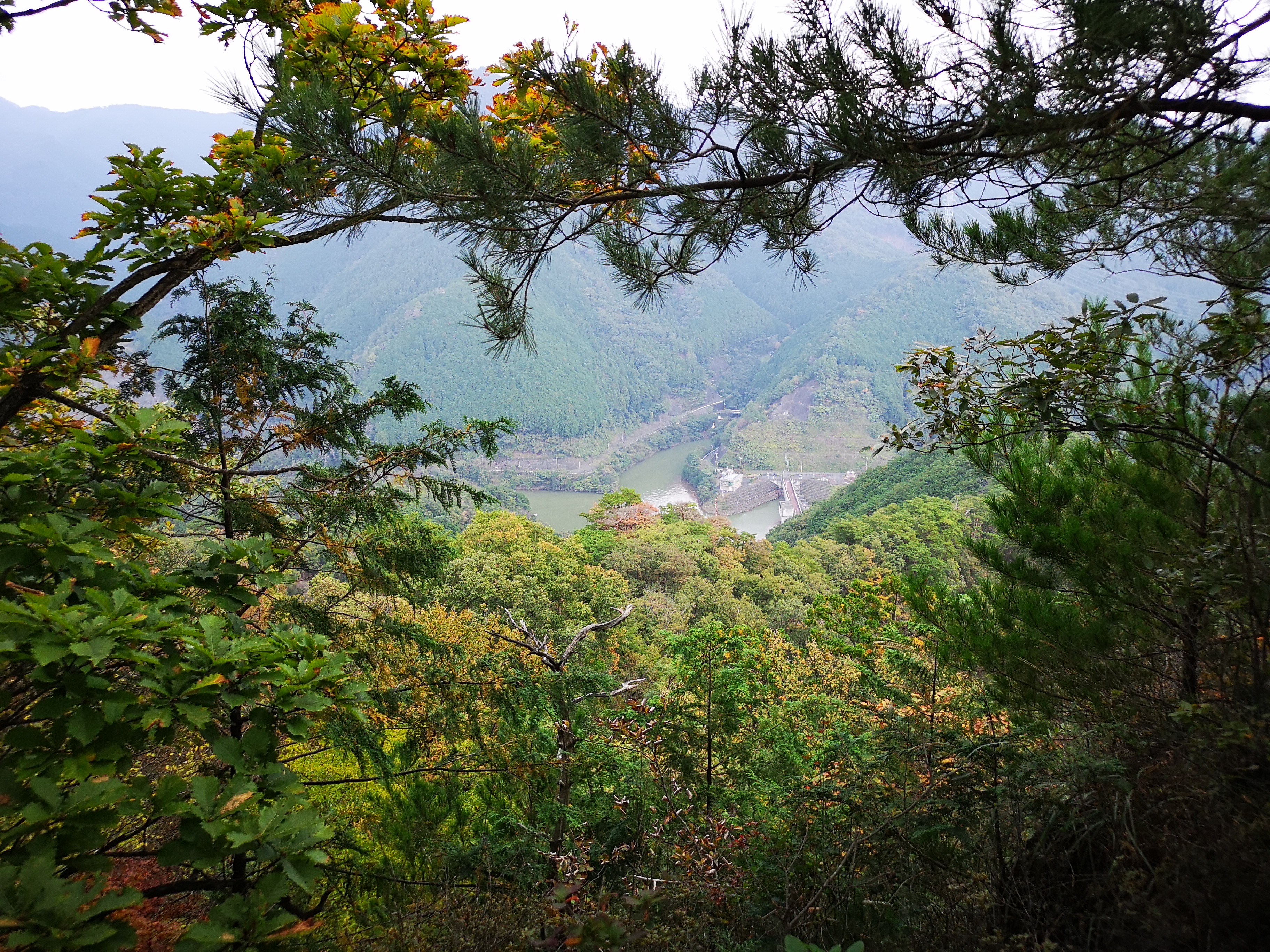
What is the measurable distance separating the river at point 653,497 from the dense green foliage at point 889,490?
3.65 meters

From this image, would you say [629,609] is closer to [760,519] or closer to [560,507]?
[760,519]

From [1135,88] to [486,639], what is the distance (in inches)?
290

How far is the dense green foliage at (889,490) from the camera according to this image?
82.1 ft

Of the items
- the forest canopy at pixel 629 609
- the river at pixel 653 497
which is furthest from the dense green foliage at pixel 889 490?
the forest canopy at pixel 629 609

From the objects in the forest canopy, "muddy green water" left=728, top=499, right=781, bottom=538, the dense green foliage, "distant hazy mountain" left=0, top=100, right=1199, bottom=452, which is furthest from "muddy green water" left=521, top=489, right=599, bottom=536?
the forest canopy

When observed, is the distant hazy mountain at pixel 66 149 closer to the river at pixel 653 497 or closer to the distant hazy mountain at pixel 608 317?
the distant hazy mountain at pixel 608 317

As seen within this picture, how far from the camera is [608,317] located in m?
73.4

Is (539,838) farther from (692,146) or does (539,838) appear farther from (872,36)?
(872,36)

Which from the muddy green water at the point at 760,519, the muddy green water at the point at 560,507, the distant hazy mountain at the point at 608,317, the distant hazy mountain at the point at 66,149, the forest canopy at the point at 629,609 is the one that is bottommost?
the muddy green water at the point at 760,519

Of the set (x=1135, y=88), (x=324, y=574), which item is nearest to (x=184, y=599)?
(x=1135, y=88)

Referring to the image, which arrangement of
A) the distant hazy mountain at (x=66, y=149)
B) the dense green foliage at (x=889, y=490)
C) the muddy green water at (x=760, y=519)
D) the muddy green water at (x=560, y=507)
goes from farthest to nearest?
the distant hazy mountain at (x=66, y=149), the muddy green water at (x=560, y=507), the muddy green water at (x=760, y=519), the dense green foliage at (x=889, y=490)

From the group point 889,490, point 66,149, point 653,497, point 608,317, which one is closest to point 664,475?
point 653,497

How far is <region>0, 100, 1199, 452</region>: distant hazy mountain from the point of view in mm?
55812

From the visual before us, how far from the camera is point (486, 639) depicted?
738 cm
